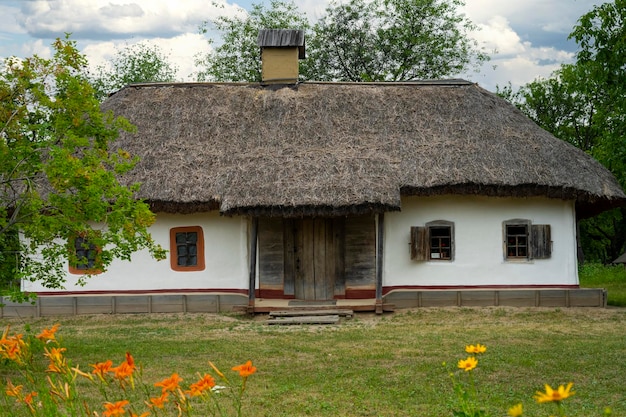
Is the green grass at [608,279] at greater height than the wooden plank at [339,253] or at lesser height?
lesser

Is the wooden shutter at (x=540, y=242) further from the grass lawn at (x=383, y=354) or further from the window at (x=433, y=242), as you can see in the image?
the window at (x=433, y=242)

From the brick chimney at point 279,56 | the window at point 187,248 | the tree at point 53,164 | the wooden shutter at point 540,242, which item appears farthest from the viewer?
the brick chimney at point 279,56

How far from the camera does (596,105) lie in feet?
69.7

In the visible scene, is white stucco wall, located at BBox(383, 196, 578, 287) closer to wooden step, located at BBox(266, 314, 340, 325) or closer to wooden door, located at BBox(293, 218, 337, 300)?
wooden door, located at BBox(293, 218, 337, 300)

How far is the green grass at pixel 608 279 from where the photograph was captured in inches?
779

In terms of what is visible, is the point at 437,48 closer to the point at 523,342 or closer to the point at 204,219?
the point at 204,219

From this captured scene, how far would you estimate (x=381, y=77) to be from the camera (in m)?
32.0

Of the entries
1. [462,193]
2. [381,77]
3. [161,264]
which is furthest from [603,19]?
[381,77]

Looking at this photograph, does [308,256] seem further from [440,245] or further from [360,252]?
[440,245]

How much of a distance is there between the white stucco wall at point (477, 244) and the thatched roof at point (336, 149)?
2.02ft

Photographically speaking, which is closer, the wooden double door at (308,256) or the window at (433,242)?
the window at (433,242)

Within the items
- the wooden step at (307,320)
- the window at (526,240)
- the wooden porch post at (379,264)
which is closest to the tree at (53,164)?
the wooden step at (307,320)

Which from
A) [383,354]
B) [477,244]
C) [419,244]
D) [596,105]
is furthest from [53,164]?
[596,105]

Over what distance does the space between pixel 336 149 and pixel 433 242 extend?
109 inches
